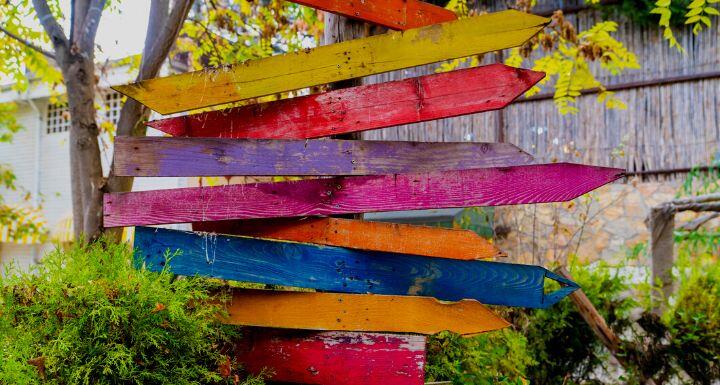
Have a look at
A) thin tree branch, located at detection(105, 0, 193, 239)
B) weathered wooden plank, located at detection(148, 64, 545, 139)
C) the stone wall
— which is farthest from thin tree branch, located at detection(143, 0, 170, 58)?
the stone wall

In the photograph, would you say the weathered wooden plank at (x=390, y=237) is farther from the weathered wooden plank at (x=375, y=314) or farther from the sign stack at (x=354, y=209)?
the weathered wooden plank at (x=375, y=314)

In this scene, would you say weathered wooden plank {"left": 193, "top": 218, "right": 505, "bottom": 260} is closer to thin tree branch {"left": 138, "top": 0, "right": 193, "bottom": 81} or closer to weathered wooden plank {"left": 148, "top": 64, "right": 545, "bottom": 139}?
weathered wooden plank {"left": 148, "top": 64, "right": 545, "bottom": 139}

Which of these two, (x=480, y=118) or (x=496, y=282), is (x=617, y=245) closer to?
(x=480, y=118)

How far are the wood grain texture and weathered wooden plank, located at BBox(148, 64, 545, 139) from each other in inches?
4.3

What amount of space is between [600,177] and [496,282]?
2.08 ft

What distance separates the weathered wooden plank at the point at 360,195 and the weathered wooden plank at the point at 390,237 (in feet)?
0.23

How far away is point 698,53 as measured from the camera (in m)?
10.3

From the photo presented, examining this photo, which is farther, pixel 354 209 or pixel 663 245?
pixel 663 245

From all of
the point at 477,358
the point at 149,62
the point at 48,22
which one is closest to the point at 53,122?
the point at 48,22

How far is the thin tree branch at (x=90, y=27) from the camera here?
15.9 ft

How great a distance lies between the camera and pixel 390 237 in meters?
2.90

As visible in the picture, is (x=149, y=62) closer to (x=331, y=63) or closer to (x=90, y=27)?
(x=90, y=27)

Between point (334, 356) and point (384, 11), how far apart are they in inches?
62.5

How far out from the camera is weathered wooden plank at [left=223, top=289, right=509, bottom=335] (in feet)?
9.26
